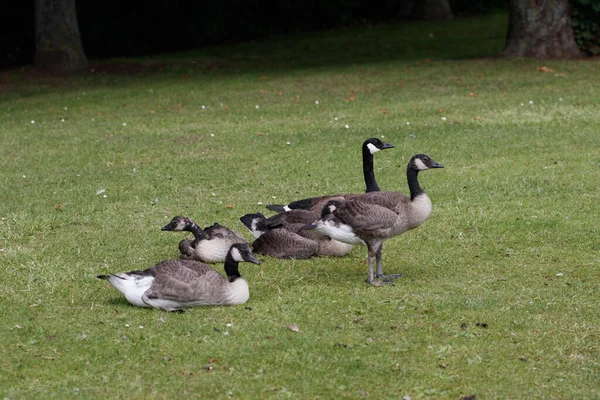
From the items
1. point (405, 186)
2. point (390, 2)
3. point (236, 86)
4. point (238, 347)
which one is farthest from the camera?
point (390, 2)

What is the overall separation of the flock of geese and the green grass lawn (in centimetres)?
16

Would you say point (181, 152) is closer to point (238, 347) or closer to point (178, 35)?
point (238, 347)

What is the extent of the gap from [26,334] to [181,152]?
7.91 metres

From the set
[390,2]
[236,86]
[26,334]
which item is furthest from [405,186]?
[390,2]

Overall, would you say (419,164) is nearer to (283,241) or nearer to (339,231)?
(339,231)

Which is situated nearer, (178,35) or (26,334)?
(26,334)

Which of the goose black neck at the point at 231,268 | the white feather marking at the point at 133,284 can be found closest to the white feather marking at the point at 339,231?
the goose black neck at the point at 231,268

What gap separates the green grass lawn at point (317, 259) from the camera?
659 centimetres

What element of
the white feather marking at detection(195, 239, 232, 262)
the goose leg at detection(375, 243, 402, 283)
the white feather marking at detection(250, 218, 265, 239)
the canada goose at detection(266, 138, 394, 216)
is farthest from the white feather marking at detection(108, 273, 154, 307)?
the canada goose at detection(266, 138, 394, 216)

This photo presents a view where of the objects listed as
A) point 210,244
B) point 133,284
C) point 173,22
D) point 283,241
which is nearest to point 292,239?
point 283,241

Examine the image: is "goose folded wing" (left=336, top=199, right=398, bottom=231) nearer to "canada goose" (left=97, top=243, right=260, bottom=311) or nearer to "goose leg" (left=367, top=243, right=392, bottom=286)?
"goose leg" (left=367, top=243, right=392, bottom=286)

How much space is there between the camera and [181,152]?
15.0 m

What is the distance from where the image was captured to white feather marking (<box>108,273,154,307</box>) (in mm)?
7664

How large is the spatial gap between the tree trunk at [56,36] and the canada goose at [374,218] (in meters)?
18.0
